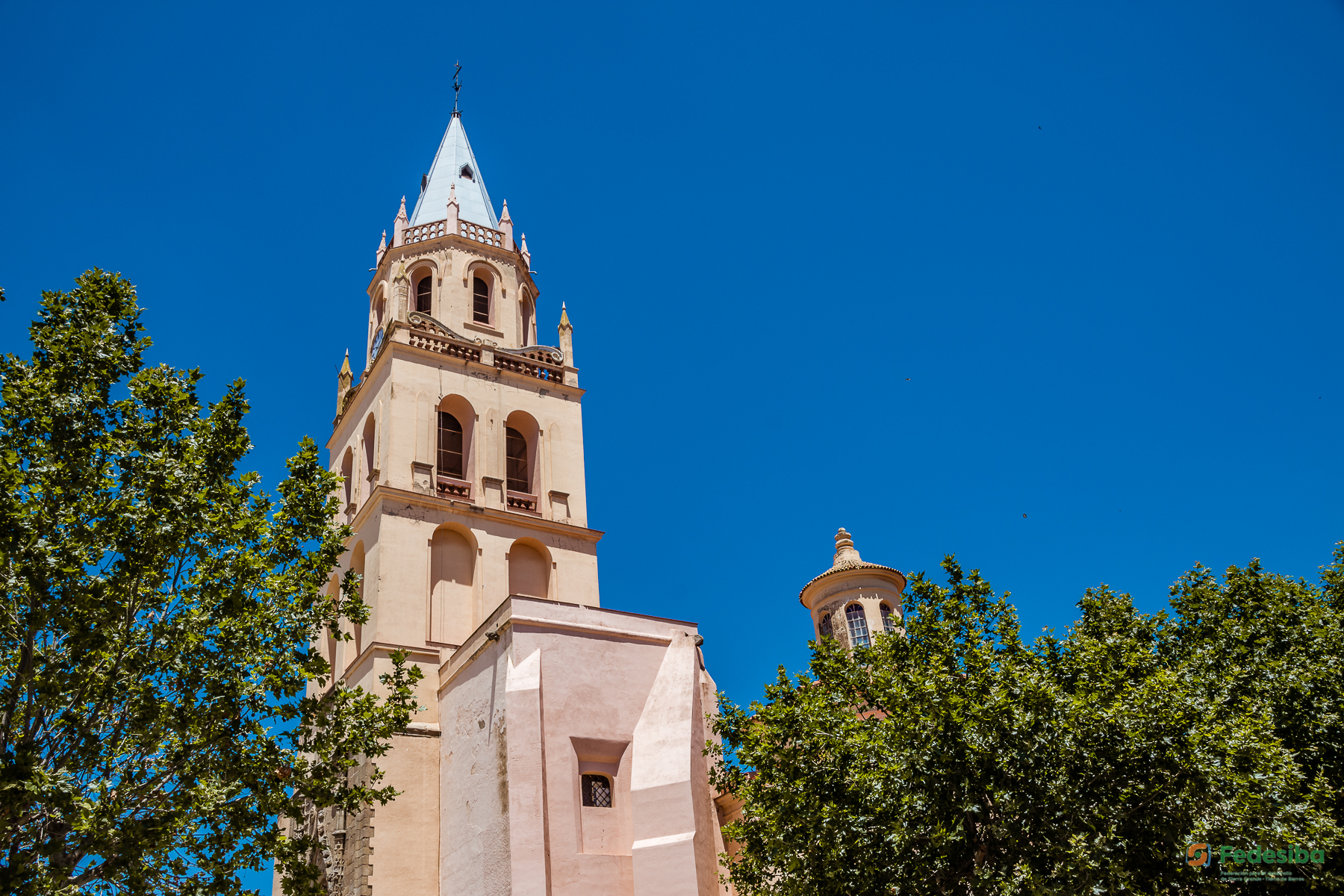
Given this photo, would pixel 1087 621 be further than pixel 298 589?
Yes

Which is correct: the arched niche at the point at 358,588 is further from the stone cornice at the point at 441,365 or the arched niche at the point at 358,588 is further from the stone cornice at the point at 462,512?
the stone cornice at the point at 441,365

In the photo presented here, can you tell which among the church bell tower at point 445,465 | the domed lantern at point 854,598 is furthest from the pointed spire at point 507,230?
the domed lantern at point 854,598

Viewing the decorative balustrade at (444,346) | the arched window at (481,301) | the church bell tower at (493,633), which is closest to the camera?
the church bell tower at (493,633)

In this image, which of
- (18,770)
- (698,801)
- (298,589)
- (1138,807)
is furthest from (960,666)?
(18,770)

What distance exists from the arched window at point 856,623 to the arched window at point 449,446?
15.5 m

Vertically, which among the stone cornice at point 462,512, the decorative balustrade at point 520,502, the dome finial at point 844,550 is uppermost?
the dome finial at point 844,550

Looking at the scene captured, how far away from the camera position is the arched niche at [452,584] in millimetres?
26703

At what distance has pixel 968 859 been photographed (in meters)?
16.5

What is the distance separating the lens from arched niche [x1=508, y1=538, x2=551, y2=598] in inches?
1145

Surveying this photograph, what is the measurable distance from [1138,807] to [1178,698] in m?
1.77

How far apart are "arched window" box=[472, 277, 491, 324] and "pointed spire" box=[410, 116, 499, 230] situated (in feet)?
8.98

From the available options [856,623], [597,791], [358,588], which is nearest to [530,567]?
[358,588]

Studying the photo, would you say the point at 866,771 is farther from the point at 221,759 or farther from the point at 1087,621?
the point at 221,759

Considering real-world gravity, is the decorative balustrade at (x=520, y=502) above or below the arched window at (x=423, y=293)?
below
